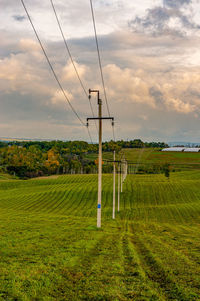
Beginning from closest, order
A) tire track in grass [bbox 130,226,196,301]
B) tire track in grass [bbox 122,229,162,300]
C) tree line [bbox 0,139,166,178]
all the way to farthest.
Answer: tire track in grass [bbox 122,229,162,300]
tire track in grass [bbox 130,226,196,301]
tree line [bbox 0,139,166,178]

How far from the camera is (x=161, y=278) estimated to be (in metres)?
12.1

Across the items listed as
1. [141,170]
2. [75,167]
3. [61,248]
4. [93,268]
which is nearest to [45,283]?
[93,268]

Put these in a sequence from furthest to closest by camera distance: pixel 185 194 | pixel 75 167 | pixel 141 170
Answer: pixel 75 167 → pixel 141 170 → pixel 185 194

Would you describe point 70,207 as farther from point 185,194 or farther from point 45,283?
point 45,283

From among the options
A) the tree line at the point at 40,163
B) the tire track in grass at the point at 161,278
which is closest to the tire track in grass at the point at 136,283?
the tire track in grass at the point at 161,278

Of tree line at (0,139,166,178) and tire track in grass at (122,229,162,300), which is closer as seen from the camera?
tire track in grass at (122,229,162,300)

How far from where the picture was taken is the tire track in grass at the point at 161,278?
405 inches

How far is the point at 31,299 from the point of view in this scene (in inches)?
371

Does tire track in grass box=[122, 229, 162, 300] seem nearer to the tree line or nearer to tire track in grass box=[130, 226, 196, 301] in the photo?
tire track in grass box=[130, 226, 196, 301]

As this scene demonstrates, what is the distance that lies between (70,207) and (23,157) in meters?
106

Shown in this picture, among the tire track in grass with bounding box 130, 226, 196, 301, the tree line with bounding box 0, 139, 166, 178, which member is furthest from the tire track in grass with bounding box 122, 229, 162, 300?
the tree line with bounding box 0, 139, 166, 178

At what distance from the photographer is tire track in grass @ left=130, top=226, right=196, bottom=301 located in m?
10.3

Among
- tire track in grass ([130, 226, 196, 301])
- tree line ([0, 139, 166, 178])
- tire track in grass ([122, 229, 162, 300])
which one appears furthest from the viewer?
tree line ([0, 139, 166, 178])

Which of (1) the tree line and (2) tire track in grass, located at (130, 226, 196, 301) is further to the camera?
(1) the tree line
